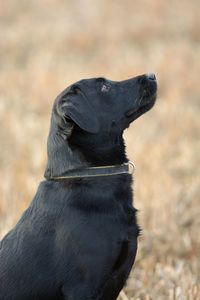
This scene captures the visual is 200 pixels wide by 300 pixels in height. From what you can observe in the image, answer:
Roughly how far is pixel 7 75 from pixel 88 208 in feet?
30.8

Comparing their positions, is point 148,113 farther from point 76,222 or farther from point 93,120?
point 76,222

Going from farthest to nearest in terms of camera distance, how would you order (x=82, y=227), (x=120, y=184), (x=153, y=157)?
1. (x=153, y=157)
2. (x=120, y=184)
3. (x=82, y=227)

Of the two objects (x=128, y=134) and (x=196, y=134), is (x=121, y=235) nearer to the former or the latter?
(x=128, y=134)

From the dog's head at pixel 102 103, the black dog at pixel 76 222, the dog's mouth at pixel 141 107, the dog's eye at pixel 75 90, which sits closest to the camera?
the black dog at pixel 76 222

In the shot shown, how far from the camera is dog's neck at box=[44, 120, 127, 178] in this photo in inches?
158

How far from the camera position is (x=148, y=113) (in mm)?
11148

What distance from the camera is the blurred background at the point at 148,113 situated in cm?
614

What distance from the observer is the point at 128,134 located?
958 cm

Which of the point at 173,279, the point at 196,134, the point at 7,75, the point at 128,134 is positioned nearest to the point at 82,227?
the point at 173,279

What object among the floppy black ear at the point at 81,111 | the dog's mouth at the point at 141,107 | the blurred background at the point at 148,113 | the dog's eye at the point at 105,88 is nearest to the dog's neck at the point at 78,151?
the floppy black ear at the point at 81,111

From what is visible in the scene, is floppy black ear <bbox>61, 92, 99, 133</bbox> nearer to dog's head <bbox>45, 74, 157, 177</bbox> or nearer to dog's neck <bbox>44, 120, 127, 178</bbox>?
dog's head <bbox>45, 74, 157, 177</bbox>

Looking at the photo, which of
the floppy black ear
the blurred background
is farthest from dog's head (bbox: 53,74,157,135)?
the blurred background

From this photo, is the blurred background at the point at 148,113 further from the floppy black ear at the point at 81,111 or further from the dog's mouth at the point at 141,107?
the floppy black ear at the point at 81,111

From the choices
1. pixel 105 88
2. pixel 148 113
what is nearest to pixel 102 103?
pixel 105 88
